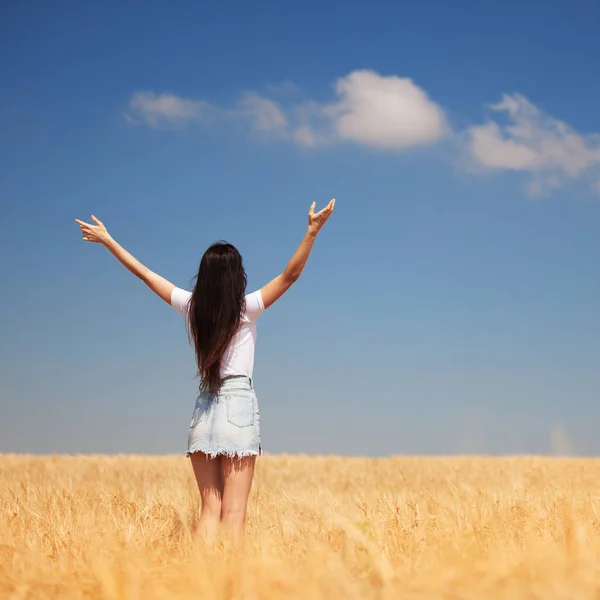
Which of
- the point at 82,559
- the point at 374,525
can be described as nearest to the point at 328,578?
the point at 82,559

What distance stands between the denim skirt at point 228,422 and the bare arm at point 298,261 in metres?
0.64

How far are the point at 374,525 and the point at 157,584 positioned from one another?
85.6 inches

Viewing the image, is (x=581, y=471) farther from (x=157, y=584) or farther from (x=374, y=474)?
(x=157, y=584)

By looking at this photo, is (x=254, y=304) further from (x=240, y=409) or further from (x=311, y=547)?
(x=311, y=547)

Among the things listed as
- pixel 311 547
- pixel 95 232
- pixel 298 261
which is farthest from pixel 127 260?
pixel 311 547

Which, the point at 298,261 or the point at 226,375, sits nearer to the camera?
the point at 298,261

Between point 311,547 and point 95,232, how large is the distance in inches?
125

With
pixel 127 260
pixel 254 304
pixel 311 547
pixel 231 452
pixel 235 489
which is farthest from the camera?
pixel 127 260

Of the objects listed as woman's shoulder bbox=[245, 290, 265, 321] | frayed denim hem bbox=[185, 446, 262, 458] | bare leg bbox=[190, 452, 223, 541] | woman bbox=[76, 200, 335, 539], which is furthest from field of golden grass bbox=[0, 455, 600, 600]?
woman's shoulder bbox=[245, 290, 265, 321]

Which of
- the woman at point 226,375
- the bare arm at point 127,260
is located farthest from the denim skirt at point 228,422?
the bare arm at point 127,260

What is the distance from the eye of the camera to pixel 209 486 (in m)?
5.21

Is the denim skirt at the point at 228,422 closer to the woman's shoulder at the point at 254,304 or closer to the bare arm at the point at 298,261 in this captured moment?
the woman's shoulder at the point at 254,304

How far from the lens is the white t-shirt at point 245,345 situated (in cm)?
513

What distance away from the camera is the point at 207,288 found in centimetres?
520
